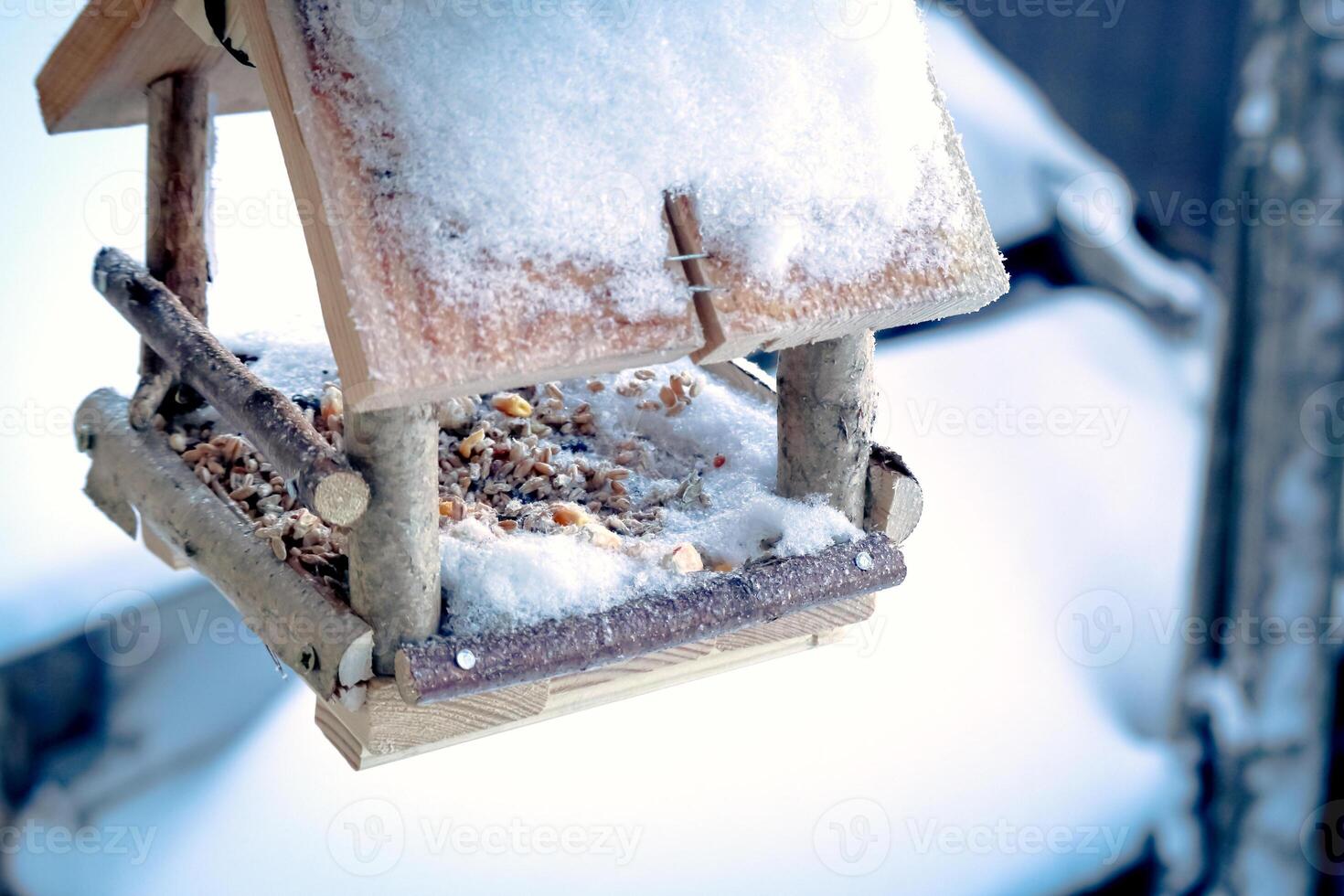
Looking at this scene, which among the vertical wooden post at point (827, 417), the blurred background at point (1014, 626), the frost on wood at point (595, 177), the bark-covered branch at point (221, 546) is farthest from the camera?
the blurred background at point (1014, 626)

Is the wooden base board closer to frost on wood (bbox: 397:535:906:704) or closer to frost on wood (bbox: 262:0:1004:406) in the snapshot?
frost on wood (bbox: 397:535:906:704)

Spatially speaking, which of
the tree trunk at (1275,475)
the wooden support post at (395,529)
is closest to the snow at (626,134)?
the wooden support post at (395,529)

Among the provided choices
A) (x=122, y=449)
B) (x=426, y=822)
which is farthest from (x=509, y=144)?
(x=426, y=822)

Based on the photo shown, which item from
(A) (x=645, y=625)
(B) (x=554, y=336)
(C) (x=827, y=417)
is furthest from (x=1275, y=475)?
(B) (x=554, y=336)

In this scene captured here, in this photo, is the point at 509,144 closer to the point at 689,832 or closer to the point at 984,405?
the point at 689,832

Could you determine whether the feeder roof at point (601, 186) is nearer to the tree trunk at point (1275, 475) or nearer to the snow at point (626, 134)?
the snow at point (626, 134)

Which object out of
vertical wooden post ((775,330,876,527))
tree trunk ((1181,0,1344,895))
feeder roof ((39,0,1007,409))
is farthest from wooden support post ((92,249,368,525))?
tree trunk ((1181,0,1344,895))
